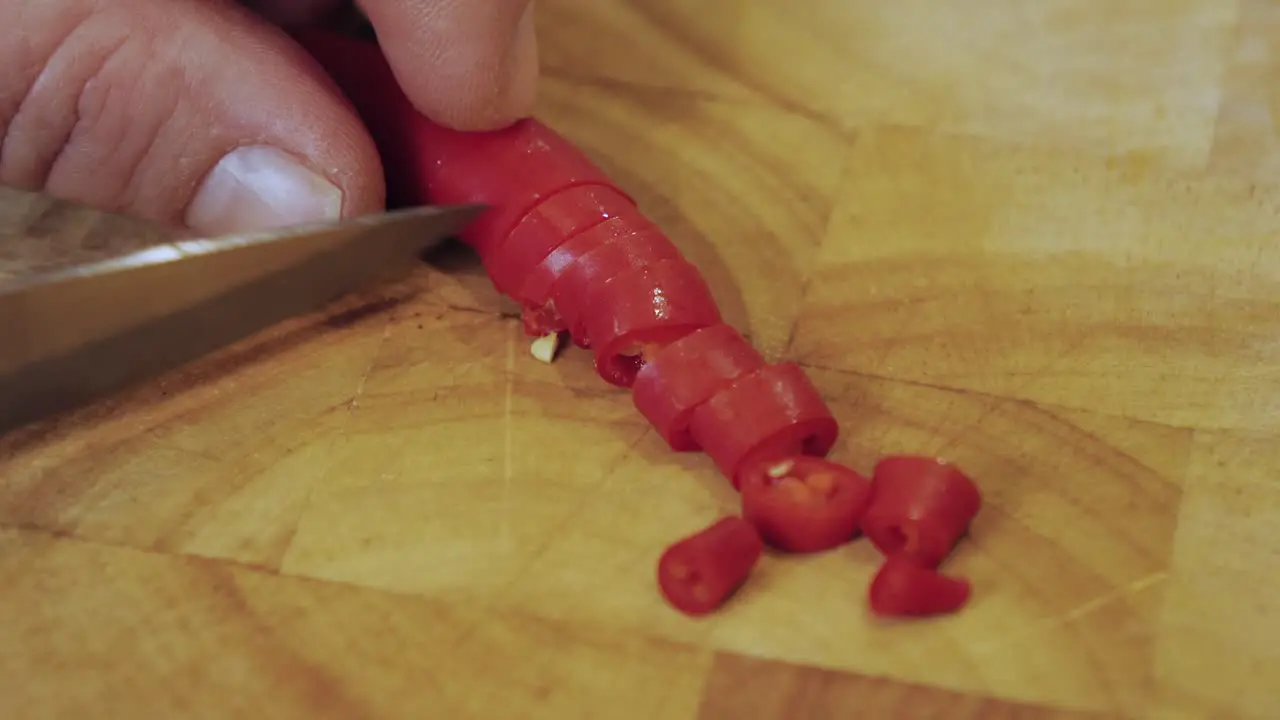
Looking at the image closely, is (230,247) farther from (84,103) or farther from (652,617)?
(652,617)

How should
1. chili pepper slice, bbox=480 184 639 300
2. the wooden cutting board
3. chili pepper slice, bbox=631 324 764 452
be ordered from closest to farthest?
the wooden cutting board, chili pepper slice, bbox=631 324 764 452, chili pepper slice, bbox=480 184 639 300

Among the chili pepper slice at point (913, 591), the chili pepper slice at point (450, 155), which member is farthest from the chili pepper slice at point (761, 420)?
the chili pepper slice at point (450, 155)

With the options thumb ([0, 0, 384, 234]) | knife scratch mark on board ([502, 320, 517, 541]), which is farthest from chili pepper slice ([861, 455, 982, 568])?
thumb ([0, 0, 384, 234])

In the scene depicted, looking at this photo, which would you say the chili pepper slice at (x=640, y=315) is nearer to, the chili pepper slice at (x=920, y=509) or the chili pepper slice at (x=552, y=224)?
the chili pepper slice at (x=552, y=224)

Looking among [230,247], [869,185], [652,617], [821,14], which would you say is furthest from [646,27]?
[652,617]

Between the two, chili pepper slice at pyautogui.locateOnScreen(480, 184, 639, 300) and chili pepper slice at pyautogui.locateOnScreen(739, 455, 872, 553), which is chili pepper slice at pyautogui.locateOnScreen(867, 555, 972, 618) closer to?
chili pepper slice at pyautogui.locateOnScreen(739, 455, 872, 553)

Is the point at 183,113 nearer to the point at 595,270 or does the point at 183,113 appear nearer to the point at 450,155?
the point at 450,155
